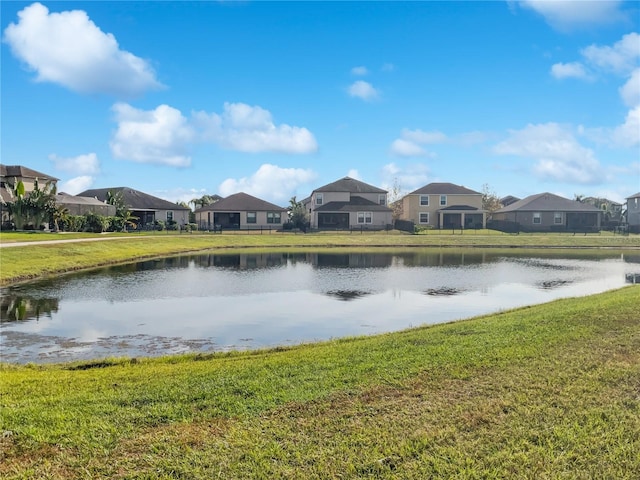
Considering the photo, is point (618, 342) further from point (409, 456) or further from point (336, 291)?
point (336, 291)

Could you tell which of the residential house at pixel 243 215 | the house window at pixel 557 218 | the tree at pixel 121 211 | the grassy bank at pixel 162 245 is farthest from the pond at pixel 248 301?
the house window at pixel 557 218

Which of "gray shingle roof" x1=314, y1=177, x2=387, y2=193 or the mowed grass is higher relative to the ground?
"gray shingle roof" x1=314, y1=177, x2=387, y2=193

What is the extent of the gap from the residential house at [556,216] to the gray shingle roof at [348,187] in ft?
62.7

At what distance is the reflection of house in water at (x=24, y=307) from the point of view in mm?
15797

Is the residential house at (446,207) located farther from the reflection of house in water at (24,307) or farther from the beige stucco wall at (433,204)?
the reflection of house in water at (24,307)

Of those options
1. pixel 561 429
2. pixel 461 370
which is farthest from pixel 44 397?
pixel 561 429

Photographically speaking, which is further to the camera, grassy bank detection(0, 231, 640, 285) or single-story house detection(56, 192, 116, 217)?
single-story house detection(56, 192, 116, 217)

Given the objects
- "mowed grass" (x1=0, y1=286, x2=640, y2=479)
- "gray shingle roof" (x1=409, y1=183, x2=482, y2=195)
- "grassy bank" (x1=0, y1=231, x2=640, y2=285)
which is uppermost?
"gray shingle roof" (x1=409, y1=183, x2=482, y2=195)

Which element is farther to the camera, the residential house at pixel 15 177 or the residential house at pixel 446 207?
the residential house at pixel 446 207

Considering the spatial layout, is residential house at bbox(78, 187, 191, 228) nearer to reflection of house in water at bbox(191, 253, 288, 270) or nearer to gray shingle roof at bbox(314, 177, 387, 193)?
Result: gray shingle roof at bbox(314, 177, 387, 193)

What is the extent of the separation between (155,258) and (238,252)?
8453mm

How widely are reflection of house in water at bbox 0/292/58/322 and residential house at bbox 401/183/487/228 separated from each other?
6272 centimetres

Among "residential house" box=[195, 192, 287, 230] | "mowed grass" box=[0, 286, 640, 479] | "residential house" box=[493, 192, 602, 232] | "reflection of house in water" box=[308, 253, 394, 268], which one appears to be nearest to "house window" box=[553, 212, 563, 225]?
"residential house" box=[493, 192, 602, 232]

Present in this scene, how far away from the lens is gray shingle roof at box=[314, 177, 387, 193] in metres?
74.9
